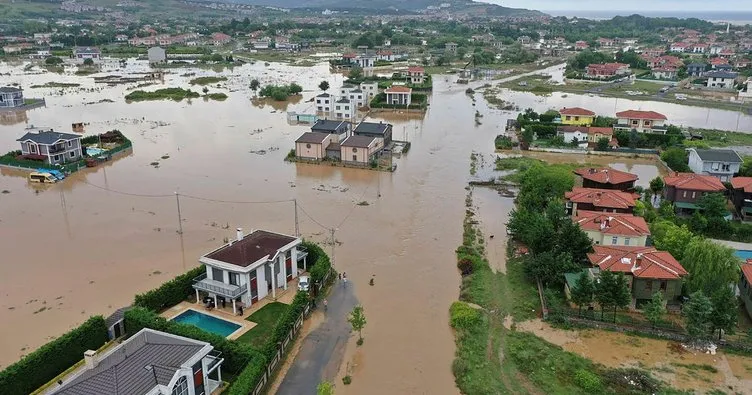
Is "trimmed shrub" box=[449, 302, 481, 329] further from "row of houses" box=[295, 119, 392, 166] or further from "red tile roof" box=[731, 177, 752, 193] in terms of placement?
"row of houses" box=[295, 119, 392, 166]

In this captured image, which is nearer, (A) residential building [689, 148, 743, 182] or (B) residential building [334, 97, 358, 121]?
(A) residential building [689, 148, 743, 182]

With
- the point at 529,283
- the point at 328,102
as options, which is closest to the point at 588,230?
the point at 529,283

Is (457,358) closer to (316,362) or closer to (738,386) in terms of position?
(316,362)

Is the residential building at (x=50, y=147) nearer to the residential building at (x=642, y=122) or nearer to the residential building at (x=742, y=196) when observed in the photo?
the residential building at (x=742, y=196)

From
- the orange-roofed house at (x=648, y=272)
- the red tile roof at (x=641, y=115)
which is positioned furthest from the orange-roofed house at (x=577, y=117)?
the orange-roofed house at (x=648, y=272)

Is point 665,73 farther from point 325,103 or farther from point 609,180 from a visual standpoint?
point 609,180

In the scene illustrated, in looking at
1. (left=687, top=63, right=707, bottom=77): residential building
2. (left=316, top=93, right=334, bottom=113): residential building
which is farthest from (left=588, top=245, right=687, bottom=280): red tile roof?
(left=687, top=63, right=707, bottom=77): residential building
